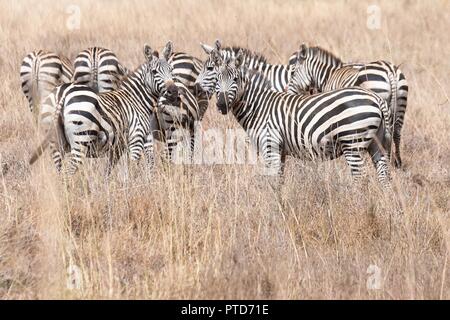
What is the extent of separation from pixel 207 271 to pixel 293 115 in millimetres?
3362

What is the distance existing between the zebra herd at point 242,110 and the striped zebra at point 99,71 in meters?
1.41

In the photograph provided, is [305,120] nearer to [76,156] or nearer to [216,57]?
[216,57]

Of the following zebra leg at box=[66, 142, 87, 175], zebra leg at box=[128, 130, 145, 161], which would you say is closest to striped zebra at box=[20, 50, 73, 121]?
zebra leg at box=[128, 130, 145, 161]

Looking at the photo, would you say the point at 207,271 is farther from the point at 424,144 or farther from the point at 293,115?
the point at 424,144

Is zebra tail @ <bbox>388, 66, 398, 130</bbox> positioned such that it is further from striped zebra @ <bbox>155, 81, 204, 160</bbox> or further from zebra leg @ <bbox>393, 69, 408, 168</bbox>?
striped zebra @ <bbox>155, 81, 204, 160</bbox>

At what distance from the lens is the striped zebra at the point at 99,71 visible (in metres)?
11.7

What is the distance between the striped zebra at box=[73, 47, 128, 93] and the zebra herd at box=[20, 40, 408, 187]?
4.62 feet

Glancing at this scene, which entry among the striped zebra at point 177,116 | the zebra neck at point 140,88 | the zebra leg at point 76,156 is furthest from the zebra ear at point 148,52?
the zebra leg at point 76,156

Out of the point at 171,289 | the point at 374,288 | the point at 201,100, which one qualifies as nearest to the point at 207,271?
the point at 171,289

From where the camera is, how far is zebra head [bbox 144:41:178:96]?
904cm

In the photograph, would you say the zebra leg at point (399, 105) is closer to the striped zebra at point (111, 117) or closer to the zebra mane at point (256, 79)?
the zebra mane at point (256, 79)

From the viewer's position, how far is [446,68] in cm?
1412

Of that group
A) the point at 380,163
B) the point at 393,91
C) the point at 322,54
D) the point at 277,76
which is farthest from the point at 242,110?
the point at 277,76

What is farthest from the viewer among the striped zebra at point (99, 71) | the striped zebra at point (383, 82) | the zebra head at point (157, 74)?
the striped zebra at point (99, 71)
